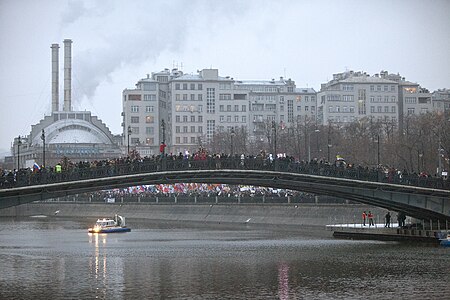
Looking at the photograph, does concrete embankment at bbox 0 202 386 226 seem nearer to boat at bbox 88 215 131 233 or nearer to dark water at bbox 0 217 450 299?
dark water at bbox 0 217 450 299

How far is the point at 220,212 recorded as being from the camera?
130 meters

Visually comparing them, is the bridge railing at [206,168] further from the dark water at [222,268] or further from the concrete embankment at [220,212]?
the concrete embankment at [220,212]

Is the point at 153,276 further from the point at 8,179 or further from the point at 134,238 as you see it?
the point at 134,238

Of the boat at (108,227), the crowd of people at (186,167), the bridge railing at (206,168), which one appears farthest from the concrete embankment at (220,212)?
the crowd of people at (186,167)

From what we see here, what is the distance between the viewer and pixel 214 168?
77.1 metres

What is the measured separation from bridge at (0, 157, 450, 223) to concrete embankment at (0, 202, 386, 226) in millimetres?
20136

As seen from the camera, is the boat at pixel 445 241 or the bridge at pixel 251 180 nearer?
the bridge at pixel 251 180

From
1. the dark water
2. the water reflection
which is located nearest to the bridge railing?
the dark water

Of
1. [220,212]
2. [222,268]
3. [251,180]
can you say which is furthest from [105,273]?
[220,212]

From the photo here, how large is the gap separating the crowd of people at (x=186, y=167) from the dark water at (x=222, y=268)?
538 centimetres

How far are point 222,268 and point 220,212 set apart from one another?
63.3 m

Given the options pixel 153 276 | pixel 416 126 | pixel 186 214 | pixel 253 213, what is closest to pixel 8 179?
pixel 153 276

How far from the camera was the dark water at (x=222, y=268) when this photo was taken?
55562 millimetres

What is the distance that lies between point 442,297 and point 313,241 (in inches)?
1407
